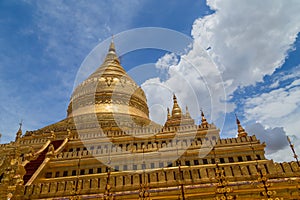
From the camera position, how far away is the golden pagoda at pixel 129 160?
34.7ft

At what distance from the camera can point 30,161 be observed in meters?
20.3

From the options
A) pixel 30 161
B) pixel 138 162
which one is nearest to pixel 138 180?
pixel 138 162

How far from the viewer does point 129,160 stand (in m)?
20.9

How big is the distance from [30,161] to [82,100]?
2358 cm

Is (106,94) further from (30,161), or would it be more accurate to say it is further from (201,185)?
(201,185)

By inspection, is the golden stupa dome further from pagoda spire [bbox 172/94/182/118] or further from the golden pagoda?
pagoda spire [bbox 172/94/182/118]

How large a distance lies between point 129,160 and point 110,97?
73.7 feet

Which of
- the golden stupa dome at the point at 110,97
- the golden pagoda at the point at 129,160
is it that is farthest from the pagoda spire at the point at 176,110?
the golden stupa dome at the point at 110,97

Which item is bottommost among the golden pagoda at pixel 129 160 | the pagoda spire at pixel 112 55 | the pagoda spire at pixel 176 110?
the golden pagoda at pixel 129 160

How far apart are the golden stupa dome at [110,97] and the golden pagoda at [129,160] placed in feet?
0.59

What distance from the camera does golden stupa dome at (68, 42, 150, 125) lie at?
→ 38.7 meters

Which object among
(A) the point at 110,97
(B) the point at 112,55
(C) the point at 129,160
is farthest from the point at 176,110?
(B) the point at 112,55

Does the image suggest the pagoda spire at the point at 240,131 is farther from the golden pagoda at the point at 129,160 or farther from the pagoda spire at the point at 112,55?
the pagoda spire at the point at 112,55

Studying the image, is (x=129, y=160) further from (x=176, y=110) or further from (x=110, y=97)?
(x=110, y=97)
